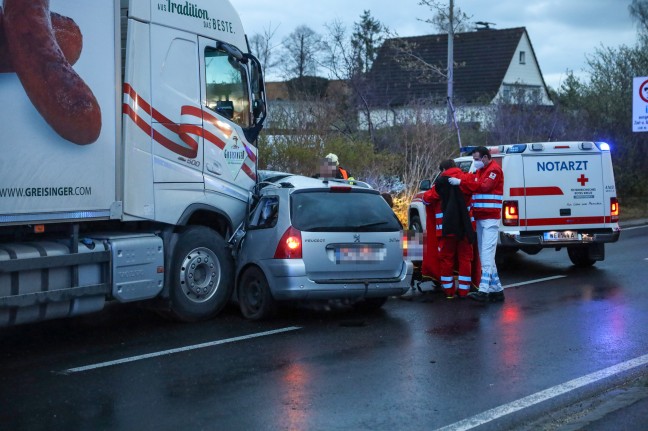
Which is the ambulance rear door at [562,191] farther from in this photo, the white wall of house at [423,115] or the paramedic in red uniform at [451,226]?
the white wall of house at [423,115]

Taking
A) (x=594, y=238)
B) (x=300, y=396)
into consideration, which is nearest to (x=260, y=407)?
(x=300, y=396)

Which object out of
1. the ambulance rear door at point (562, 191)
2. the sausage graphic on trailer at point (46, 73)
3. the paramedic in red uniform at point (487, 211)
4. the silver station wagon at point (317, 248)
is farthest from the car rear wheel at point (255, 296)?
the ambulance rear door at point (562, 191)

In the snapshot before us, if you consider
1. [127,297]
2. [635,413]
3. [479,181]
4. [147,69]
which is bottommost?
Result: [635,413]

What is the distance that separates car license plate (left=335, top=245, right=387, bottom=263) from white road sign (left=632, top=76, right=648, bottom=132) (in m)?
16.9

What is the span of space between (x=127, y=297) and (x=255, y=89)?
10.7 feet

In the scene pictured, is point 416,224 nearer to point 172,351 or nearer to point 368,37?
point 172,351

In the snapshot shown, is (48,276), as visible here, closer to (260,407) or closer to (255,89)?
(260,407)

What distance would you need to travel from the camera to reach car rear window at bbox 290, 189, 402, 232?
9688 millimetres

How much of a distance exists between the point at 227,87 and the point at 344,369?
4289mm

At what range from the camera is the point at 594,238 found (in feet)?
45.2

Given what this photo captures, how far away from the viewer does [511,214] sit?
13531mm

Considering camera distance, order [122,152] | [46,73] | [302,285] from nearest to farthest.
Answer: [46,73]
[122,152]
[302,285]

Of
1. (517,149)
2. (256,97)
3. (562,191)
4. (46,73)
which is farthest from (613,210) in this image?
(46,73)

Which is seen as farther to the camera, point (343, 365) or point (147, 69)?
point (147, 69)
